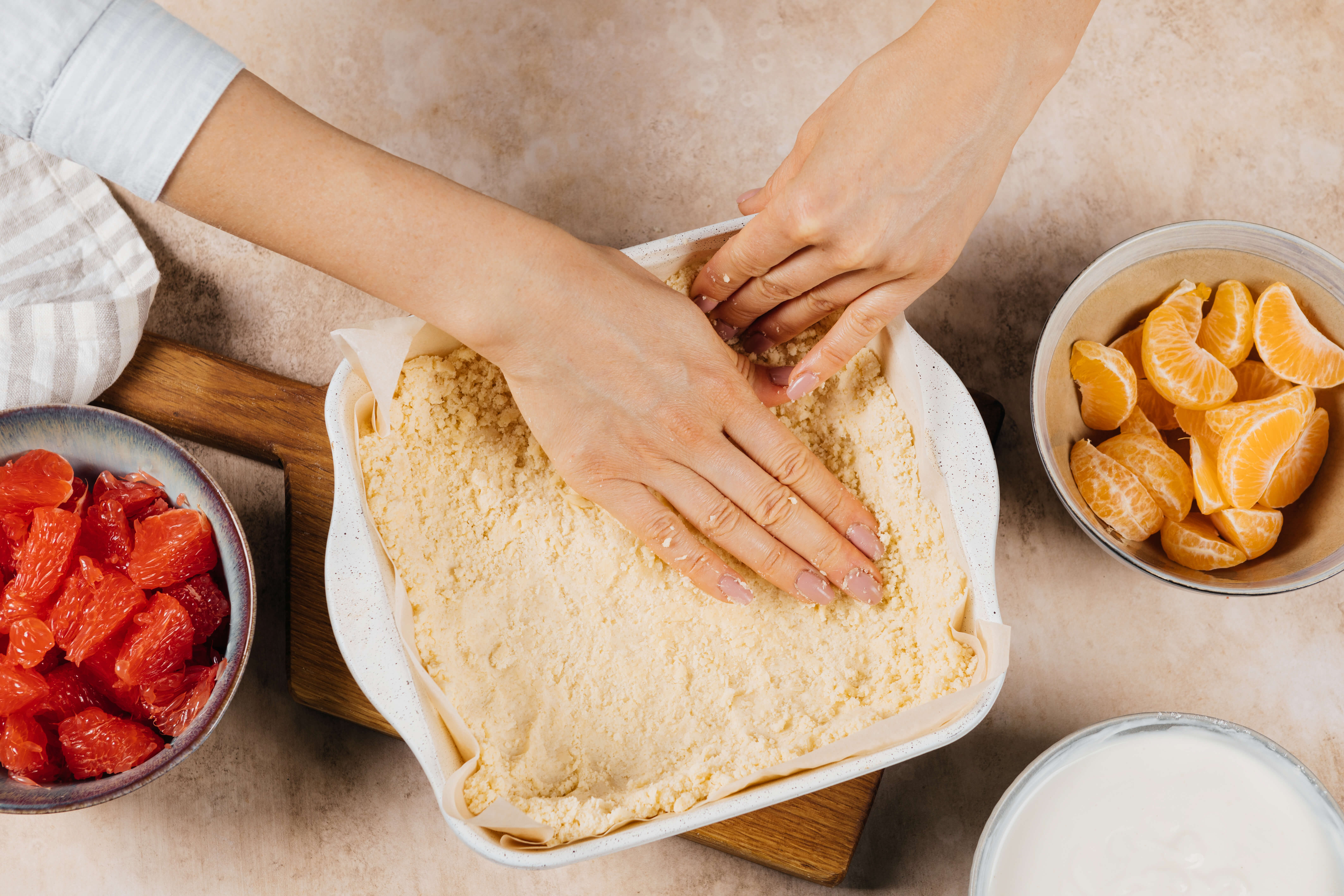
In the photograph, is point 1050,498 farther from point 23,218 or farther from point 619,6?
point 23,218

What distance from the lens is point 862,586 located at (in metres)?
0.83

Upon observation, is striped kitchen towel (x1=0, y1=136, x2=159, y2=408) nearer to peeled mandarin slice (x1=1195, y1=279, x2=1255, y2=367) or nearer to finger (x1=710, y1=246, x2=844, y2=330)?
finger (x1=710, y1=246, x2=844, y2=330)

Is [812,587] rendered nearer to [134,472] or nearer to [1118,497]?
[1118,497]

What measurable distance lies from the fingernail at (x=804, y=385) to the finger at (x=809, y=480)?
3cm

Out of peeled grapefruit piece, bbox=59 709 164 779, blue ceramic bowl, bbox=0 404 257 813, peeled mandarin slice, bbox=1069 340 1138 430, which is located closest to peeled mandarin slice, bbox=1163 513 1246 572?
peeled mandarin slice, bbox=1069 340 1138 430

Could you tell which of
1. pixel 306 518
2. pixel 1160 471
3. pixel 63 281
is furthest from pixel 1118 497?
pixel 63 281

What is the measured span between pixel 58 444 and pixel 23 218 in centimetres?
26

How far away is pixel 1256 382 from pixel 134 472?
112cm

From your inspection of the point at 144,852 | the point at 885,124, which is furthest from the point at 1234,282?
the point at 144,852

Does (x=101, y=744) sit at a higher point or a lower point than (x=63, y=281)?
lower

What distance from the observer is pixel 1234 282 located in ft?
3.01

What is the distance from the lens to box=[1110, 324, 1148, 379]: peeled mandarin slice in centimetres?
92

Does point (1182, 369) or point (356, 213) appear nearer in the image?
point (356, 213)

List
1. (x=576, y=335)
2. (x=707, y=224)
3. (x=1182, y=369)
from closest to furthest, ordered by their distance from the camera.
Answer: (x=576, y=335)
(x=1182, y=369)
(x=707, y=224)
